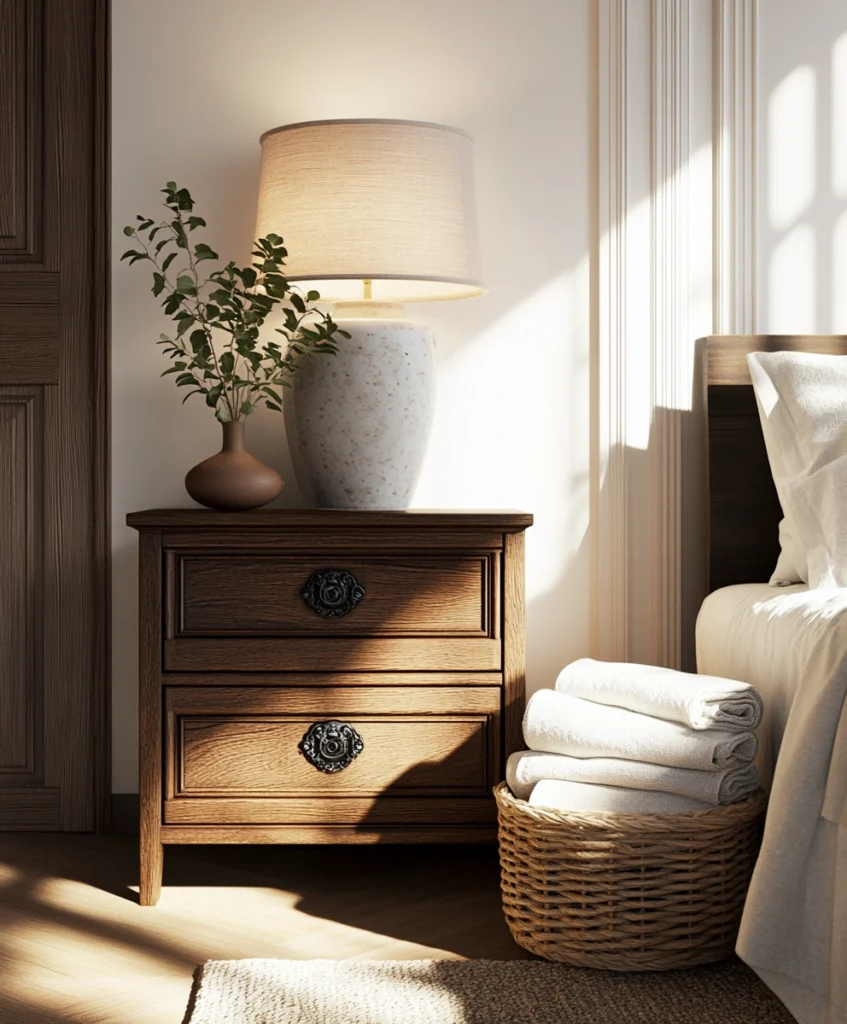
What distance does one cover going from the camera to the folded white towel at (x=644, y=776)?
1684 mm

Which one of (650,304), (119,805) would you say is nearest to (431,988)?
(119,805)

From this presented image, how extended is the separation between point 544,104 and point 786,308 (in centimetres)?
66

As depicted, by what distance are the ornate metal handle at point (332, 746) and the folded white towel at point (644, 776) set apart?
329 mm

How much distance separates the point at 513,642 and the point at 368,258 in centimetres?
72

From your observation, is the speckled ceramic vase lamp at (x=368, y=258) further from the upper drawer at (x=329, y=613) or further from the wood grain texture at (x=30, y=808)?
the wood grain texture at (x=30, y=808)

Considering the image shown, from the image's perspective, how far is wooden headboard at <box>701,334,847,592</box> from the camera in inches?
90.0

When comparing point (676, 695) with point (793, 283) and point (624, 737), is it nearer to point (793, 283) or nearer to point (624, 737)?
point (624, 737)

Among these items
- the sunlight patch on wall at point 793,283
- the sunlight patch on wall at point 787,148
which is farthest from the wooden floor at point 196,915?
the sunlight patch on wall at point 787,148

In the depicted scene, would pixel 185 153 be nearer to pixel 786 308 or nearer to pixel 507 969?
pixel 786 308

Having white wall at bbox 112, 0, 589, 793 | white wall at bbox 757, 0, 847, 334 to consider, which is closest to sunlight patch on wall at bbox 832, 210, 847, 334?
white wall at bbox 757, 0, 847, 334

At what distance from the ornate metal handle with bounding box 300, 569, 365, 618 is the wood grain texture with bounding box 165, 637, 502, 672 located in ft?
0.17

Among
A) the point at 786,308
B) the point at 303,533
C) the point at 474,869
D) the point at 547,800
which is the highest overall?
the point at 786,308

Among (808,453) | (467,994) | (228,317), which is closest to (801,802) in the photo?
(467,994)

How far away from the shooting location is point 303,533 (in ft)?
6.48
